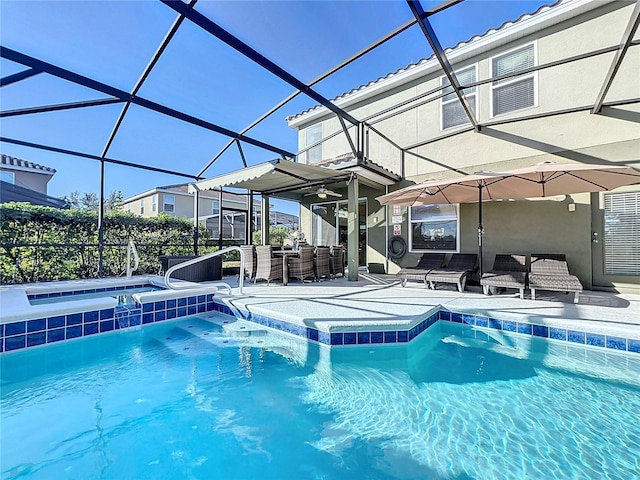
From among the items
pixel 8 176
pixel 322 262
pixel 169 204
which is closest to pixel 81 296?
pixel 322 262

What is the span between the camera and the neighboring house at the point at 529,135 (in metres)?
6.76

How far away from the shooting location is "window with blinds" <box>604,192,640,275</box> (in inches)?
262

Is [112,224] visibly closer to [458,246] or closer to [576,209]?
[458,246]

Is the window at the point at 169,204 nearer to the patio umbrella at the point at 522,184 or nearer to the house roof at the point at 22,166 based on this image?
the house roof at the point at 22,166

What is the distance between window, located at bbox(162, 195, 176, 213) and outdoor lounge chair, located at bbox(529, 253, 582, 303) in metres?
23.1

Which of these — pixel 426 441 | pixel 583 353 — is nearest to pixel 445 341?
pixel 583 353

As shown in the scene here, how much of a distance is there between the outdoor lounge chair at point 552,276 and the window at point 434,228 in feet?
7.11

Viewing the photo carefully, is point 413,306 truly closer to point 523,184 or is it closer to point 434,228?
point 523,184

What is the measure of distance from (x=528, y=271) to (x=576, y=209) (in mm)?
1840

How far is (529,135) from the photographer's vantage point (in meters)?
7.78

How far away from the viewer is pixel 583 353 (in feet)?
14.1

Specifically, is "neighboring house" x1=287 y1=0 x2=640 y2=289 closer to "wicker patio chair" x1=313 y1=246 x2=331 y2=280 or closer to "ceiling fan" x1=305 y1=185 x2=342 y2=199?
"ceiling fan" x1=305 y1=185 x2=342 y2=199

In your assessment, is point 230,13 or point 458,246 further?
point 458,246

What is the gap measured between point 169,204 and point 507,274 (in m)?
22.9
